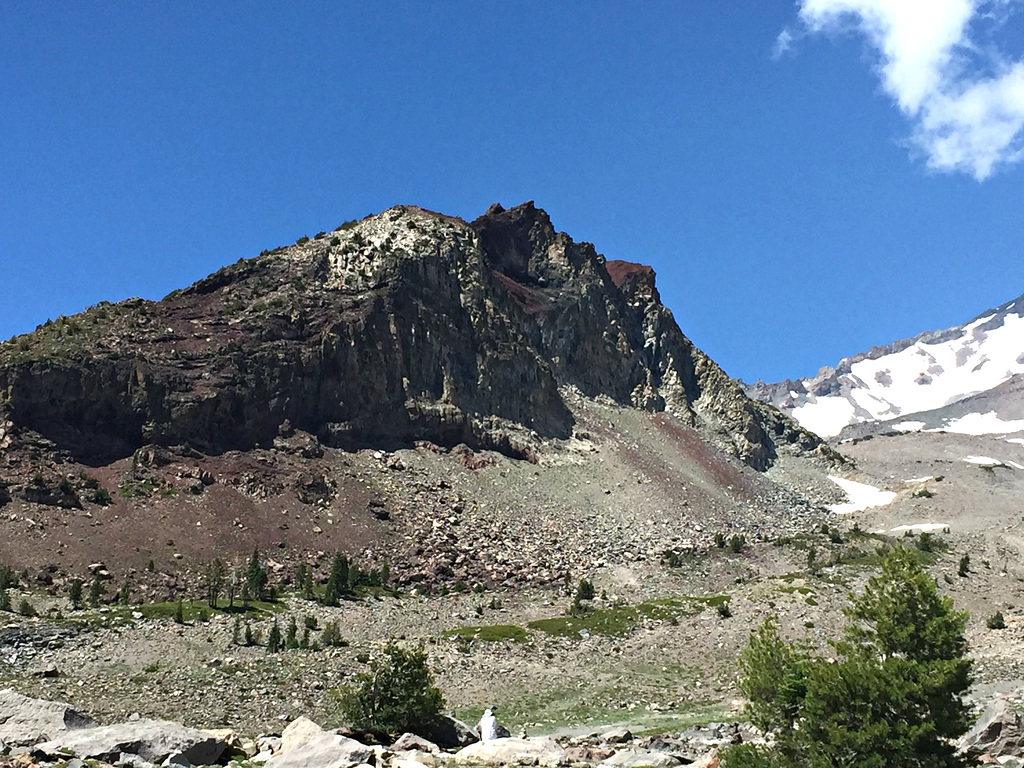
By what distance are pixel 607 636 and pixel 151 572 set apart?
40.9 meters

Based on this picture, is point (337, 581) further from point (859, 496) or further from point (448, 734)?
point (859, 496)

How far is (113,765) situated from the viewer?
2206 centimetres

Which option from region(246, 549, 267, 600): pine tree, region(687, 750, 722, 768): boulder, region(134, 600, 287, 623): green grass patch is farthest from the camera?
region(246, 549, 267, 600): pine tree

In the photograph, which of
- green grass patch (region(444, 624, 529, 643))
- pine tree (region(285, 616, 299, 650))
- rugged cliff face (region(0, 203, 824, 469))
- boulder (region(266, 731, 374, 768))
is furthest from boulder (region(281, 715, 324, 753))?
rugged cliff face (region(0, 203, 824, 469))

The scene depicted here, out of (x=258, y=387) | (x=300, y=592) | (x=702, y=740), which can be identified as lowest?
(x=702, y=740)

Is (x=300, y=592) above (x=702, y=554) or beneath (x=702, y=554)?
beneath

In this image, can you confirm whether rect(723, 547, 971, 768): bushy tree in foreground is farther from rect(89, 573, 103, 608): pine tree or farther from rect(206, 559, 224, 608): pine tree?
rect(89, 573, 103, 608): pine tree

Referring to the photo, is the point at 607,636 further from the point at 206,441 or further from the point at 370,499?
the point at 206,441

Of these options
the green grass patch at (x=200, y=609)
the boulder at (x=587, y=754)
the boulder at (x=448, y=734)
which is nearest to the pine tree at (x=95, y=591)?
the green grass patch at (x=200, y=609)

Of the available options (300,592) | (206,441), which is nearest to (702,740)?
(300,592)

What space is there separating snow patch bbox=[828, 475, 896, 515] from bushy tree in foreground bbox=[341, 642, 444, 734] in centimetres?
11250

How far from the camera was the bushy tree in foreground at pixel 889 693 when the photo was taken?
22391 millimetres

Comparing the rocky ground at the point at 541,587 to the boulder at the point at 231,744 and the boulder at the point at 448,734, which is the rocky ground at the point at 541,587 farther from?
the boulder at the point at 231,744

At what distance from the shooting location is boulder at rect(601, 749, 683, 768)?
26062 mm
